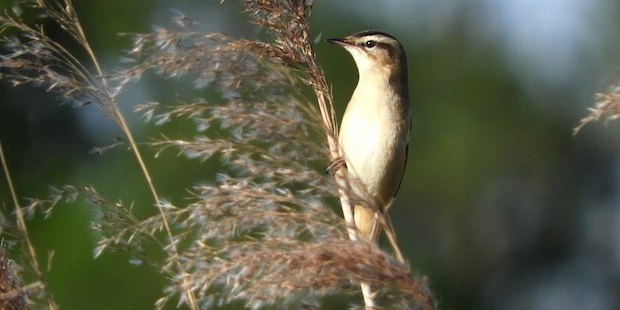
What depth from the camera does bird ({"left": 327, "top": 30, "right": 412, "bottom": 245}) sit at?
367 centimetres

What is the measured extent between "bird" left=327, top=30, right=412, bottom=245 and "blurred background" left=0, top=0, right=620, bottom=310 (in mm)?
6736

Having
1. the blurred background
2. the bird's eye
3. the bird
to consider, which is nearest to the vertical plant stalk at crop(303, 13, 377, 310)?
the bird

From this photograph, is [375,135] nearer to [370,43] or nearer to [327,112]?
[370,43]

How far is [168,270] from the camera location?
2424 millimetres

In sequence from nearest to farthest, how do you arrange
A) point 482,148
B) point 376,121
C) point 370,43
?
point 376,121, point 370,43, point 482,148

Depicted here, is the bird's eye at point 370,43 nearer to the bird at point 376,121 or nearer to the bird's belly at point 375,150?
the bird at point 376,121

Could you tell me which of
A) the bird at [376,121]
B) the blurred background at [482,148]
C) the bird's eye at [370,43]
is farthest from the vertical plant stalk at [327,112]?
the blurred background at [482,148]

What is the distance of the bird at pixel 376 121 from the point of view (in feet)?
12.0

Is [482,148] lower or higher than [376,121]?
lower

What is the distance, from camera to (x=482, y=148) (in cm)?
1377

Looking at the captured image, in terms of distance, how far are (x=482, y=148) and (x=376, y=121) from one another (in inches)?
405

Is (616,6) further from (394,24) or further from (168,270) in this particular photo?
(168,270)

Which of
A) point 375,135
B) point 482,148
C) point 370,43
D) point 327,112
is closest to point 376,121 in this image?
point 375,135

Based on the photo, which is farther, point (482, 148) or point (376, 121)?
point (482, 148)
